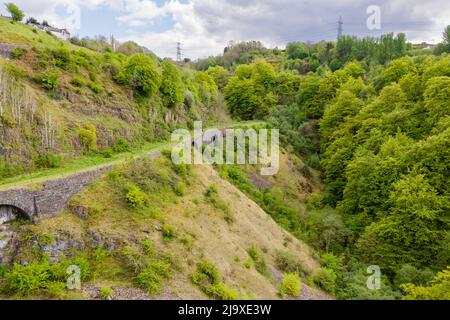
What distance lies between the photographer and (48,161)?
19.9 metres

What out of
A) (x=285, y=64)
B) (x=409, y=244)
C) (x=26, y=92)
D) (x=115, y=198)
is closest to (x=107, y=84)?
(x=26, y=92)

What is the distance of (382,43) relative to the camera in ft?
235

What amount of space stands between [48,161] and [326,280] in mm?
18991

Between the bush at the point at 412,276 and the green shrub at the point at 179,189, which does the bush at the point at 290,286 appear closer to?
the bush at the point at 412,276

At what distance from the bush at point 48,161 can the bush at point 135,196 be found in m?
5.30

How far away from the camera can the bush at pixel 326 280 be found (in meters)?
20.5

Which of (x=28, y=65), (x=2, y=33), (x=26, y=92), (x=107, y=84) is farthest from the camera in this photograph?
(x=107, y=84)

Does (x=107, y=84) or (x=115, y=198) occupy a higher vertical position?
(x=107, y=84)

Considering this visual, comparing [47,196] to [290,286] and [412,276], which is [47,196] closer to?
[290,286]

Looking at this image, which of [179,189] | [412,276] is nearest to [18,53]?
[179,189]

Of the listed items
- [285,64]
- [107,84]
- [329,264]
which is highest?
[285,64]

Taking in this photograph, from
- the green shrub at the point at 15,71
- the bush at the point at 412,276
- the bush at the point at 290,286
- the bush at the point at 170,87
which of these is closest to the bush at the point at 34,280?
the bush at the point at 290,286
